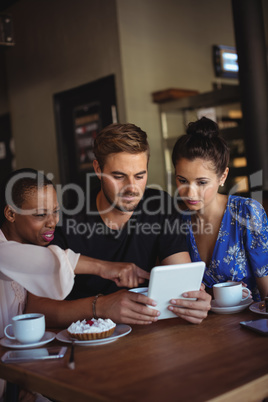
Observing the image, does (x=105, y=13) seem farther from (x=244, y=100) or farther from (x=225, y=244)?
(x=225, y=244)

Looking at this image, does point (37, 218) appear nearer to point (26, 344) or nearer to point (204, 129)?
point (26, 344)

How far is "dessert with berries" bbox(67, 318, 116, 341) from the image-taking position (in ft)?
4.72

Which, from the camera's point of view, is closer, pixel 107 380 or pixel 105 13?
pixel 107 380

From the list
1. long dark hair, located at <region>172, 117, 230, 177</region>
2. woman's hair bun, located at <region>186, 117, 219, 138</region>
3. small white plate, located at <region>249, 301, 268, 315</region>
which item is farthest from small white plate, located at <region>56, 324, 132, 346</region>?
woman's hair bun, located at <region>186, 117, 219, 138</region>

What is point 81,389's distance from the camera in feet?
3.62

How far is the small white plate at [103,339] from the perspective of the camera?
56.0 inches

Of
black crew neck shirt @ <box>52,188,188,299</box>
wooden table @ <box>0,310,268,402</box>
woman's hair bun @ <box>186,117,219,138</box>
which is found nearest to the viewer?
wooden table @ <box>0,310,268,402</box>

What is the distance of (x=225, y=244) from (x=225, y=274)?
14 cm

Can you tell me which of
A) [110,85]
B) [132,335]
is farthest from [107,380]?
[110,85]

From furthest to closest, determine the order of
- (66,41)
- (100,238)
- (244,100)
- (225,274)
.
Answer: (66,41) → (244,100) → (225,274) → (100,238)

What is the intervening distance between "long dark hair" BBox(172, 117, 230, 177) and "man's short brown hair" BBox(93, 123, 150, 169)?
24 centimetres

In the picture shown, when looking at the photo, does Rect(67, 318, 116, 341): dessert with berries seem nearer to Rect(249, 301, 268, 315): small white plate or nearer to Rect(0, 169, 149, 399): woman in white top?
Rect(0, 169, 149, 399): woman in white top

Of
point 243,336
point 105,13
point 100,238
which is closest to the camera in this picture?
point 243,336

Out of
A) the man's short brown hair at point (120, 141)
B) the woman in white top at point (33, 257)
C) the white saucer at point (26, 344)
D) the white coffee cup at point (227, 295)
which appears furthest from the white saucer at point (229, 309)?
the man's short brown hair at point (120, 141)
